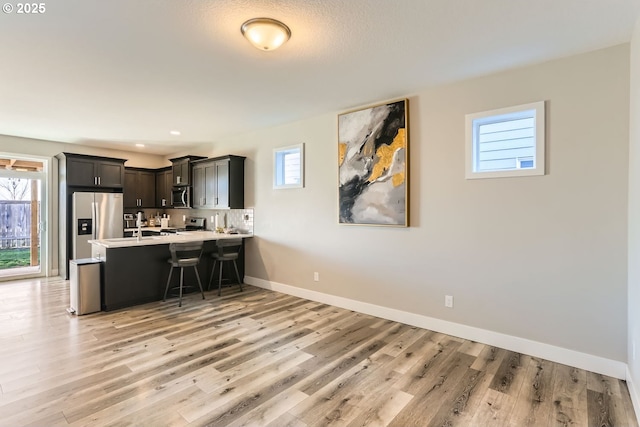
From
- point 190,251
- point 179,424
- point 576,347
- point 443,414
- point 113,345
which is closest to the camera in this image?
point 179,424

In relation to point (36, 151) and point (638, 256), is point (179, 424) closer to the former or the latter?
point (638, 256)

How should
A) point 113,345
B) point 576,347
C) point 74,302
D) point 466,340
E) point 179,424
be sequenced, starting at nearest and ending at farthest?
point 179,424
point 576,347
point 113,345
point 466,340
point 74,302

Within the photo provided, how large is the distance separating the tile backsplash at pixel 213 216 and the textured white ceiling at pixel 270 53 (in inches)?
82.9

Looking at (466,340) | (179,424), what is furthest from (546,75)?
(179,424)

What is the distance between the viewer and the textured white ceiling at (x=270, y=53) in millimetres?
2166

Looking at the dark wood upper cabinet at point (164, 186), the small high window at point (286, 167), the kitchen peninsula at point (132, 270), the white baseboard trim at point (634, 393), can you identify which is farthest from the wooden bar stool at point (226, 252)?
the white baseboard trim at point (634, 393)

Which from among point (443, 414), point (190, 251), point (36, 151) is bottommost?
point (443, 414)

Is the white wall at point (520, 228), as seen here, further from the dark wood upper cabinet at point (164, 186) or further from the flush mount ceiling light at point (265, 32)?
the dark wood upper cabinet at point (164, 186)

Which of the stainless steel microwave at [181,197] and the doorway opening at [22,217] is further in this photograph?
the stainless steel microwave at [181,197]

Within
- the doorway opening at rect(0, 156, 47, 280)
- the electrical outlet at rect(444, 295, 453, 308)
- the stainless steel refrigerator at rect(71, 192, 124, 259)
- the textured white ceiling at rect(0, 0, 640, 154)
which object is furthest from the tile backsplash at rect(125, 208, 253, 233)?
the electrical outlet at rect(444, 295, 453, 308)

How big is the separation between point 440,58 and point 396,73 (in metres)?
0.46

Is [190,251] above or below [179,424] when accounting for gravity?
above

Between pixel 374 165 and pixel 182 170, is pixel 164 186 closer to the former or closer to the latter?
pixel 182 170

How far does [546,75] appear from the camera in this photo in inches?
114
